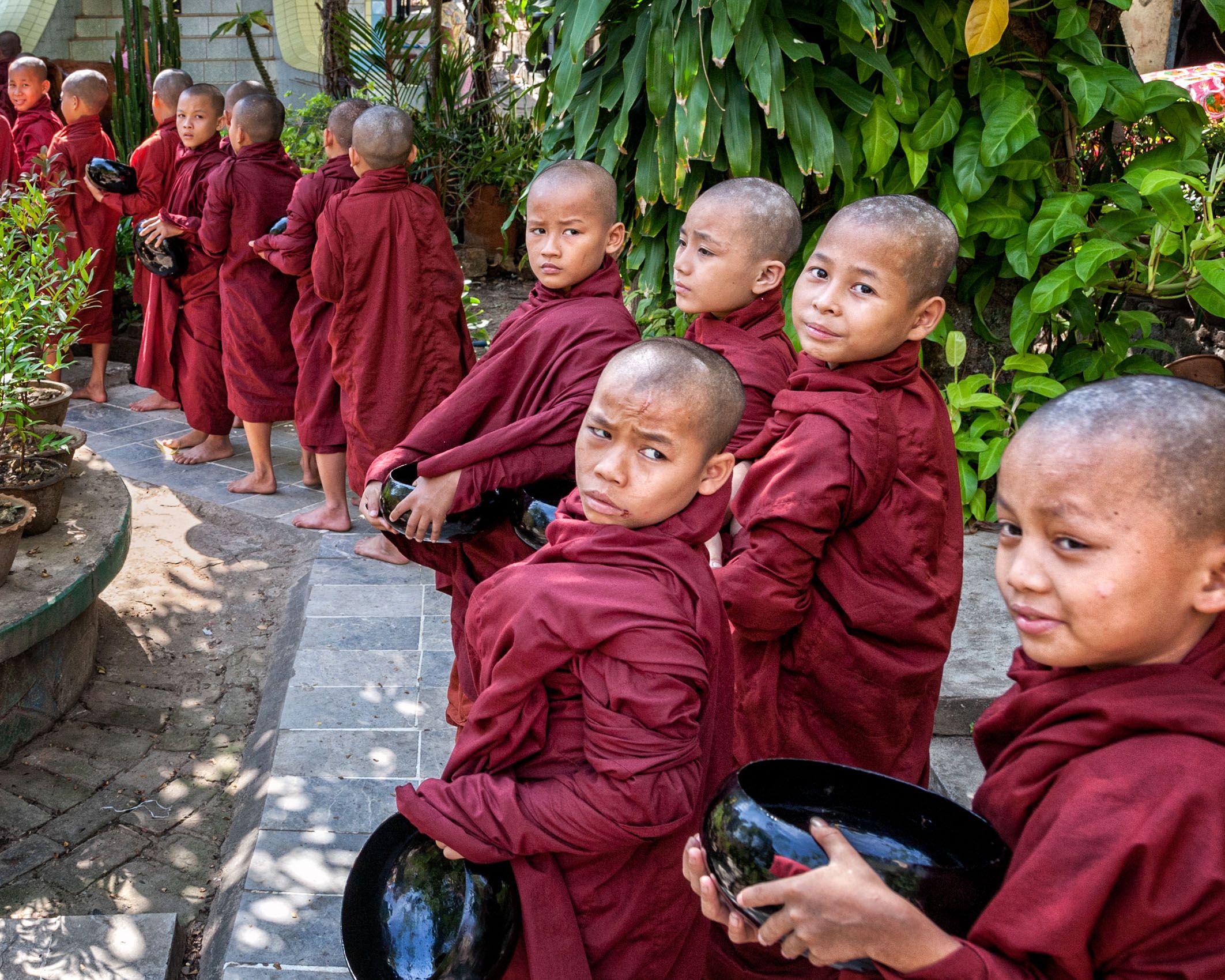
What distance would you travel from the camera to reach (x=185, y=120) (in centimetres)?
602

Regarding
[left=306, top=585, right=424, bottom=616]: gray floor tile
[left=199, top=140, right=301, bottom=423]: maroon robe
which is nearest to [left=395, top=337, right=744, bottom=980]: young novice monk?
[left=306, top=585, right=424, bottom=616]: gray floor tile

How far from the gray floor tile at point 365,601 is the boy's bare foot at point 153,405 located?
351 centimetres

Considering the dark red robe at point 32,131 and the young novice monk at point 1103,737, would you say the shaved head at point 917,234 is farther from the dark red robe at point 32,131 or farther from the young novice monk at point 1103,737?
the dark red robe at point 32,131

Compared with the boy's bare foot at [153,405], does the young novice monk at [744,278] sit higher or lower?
higher

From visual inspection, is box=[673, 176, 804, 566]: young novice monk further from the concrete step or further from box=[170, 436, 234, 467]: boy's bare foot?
box=[170, 436, 234, 467]: boy's bare foot

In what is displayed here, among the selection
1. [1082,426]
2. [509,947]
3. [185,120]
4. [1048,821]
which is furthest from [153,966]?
[185,120]

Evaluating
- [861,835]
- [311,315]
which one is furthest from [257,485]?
[861,835]

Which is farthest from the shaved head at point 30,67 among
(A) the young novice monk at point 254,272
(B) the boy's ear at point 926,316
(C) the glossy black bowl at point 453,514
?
(B) the boy's ear at point 926,316

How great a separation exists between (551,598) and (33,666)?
9.76ft

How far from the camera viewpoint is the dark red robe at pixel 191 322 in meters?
6.10

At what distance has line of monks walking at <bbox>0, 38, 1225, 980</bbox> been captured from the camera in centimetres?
110

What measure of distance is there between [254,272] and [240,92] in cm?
111

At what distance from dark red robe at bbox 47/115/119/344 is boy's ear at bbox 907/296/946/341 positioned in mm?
6345

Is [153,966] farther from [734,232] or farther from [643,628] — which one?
[734,232]
